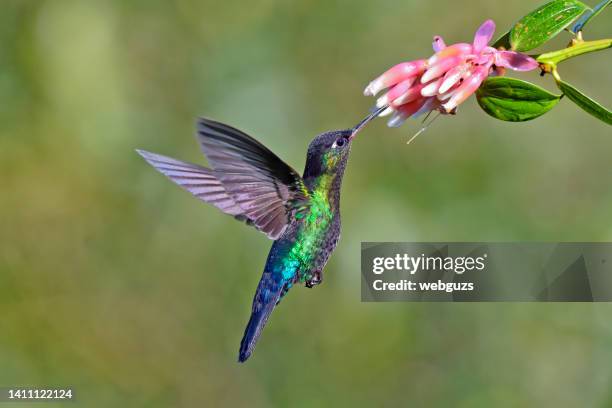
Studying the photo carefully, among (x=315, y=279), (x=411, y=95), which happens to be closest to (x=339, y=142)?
(x=315, y=279)

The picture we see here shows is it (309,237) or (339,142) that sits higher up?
(339,142)

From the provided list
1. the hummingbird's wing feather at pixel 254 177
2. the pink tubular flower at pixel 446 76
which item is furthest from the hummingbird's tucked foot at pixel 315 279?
the pink tubular flower at pixel 446 76

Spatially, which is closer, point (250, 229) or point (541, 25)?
point (541, 25)

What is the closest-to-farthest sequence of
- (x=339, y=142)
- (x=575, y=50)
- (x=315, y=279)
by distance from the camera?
1. (x=575, y=50)
2. (x=339, y=142)
3. (x=315, y=279)

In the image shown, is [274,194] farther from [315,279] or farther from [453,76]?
[453,76]

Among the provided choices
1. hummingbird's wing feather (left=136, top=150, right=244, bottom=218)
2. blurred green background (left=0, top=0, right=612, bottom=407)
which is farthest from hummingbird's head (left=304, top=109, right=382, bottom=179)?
blurred green background (left=0, top=0, right=612, bottom=407)

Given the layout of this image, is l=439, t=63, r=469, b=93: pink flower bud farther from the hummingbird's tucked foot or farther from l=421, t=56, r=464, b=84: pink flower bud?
the hummingbird's tucked foot

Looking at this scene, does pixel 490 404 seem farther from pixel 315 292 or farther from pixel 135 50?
pixel 135 50
